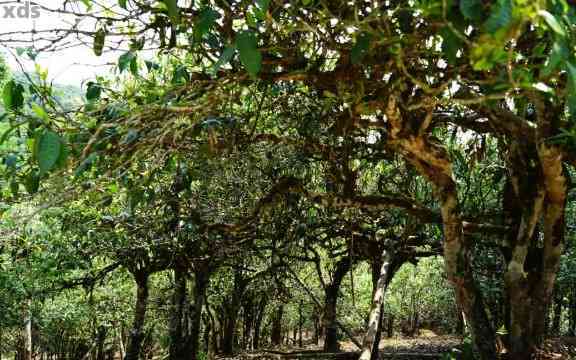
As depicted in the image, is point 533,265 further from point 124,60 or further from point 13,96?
point 13,96

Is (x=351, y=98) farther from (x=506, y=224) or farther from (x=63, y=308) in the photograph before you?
(x=63, y=308)

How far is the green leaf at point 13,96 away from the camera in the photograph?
212 cm

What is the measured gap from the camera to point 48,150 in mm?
1543

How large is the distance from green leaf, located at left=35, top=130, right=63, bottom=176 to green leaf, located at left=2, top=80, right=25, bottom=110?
0.68 m

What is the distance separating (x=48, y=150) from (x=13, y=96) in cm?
82

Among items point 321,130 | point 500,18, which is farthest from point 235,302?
point 500,18

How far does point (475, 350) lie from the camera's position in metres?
4.12

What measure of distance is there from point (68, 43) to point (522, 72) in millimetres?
2457

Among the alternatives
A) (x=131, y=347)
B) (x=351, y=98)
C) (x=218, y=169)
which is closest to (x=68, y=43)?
(x=351, y=98)

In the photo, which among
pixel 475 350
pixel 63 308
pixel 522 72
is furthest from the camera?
pixel 63 308

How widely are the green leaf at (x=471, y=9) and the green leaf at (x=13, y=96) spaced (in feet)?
5.80

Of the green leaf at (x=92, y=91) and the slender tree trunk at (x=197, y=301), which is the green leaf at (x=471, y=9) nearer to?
the green leaf at (x=92, y=91)

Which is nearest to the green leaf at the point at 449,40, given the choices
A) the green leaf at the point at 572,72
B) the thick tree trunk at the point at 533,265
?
the green leaf at the point at 572,72

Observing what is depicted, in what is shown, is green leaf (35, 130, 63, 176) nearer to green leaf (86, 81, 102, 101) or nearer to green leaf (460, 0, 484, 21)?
green leaf (460, 0, 484, 21)
